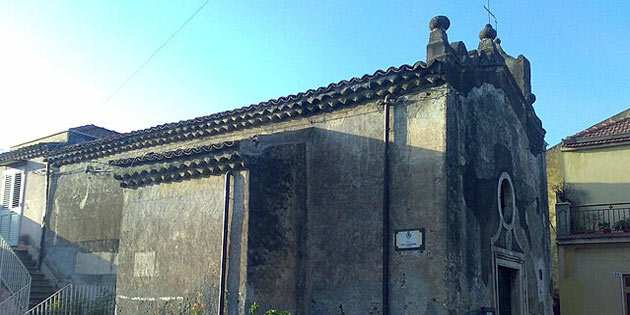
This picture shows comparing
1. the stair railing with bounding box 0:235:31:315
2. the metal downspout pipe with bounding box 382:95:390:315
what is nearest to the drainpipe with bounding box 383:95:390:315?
the metal downspout pipe with bounding box 382:95:390:315

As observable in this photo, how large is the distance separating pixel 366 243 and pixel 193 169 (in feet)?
12.0

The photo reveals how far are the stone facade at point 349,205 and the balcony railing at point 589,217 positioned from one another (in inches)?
312

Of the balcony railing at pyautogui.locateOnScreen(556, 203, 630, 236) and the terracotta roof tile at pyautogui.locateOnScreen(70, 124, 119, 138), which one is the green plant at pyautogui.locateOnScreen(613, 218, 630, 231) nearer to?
the balcony railing at pyautogui.locateOnScreen(556, 203, 630, 236)

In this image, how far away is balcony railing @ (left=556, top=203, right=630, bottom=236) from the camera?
2128 centimetres

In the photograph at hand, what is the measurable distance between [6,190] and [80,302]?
22.8 feet

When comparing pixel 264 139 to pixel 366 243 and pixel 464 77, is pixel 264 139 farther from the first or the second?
pixel 464 77

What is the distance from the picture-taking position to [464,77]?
41.0ft

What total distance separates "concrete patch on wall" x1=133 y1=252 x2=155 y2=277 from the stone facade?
0.09 feet

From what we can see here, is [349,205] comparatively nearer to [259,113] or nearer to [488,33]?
[259,113]

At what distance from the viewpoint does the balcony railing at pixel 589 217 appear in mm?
21281

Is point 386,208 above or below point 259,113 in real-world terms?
below

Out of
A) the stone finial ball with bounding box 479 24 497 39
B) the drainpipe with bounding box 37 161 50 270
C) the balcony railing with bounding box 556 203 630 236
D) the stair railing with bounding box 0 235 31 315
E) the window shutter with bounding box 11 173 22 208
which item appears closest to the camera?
the stone finial ball with bounding box 479 24 497 39

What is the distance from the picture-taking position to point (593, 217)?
71.5 feet

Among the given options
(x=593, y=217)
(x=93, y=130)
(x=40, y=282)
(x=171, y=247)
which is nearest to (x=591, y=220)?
(x=593, y=217)
